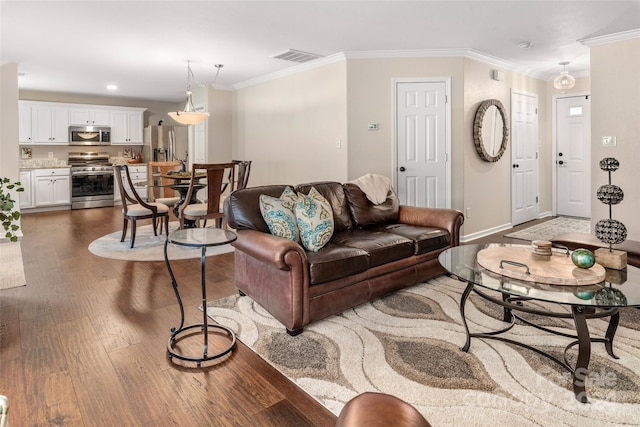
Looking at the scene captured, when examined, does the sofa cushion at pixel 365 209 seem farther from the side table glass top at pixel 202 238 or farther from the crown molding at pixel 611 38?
the crown molding at pixel 611 38

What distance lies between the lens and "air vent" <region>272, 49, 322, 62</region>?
524 centimetres

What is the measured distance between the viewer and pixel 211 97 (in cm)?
749

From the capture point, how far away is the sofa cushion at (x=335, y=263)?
→ 8.69 ft

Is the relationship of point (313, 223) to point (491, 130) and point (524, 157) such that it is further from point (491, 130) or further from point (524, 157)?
point (524, 157)

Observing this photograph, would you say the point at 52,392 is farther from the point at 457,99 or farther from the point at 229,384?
the point at 457,99

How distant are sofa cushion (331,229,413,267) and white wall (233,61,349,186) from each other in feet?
6.85

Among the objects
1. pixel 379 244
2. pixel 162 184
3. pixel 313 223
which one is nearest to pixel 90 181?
pixel 162 184

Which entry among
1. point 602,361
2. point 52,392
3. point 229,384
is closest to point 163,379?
point 229,384

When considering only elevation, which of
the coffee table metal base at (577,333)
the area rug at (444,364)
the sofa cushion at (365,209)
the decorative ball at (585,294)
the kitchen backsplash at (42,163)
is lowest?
the area rug at (444,364)

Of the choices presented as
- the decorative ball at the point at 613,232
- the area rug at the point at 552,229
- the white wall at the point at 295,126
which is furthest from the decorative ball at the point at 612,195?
the white wall at the point at 295,126

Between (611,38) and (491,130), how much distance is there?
1654 millimetres

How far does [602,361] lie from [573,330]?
1.41 feet

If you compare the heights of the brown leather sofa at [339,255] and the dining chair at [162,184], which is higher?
the dining chair at [162,184]

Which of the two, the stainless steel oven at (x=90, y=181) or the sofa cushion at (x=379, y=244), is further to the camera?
the stainless steel oven at (x=90, y=181)
